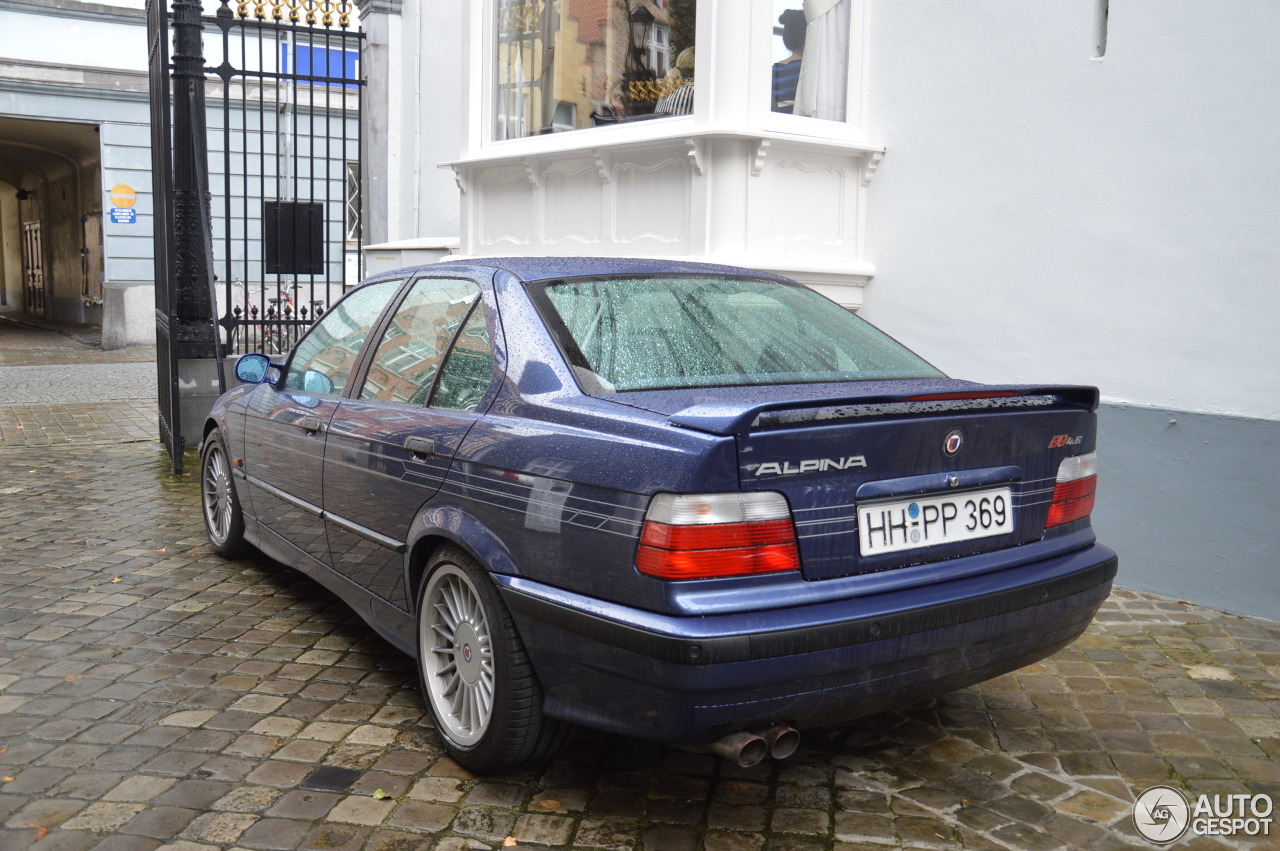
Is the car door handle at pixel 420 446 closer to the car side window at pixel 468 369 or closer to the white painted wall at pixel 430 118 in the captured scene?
the car side window at pixel 468 369

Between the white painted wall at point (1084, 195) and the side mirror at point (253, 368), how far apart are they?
382cm

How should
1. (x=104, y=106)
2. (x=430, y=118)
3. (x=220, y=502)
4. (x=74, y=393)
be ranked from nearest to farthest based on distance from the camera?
(x=220, y=502)
(x=430, y=118)
(x=74, y=393)
(x=104, y=106)

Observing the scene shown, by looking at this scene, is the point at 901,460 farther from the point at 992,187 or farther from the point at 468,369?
the point at 992,187

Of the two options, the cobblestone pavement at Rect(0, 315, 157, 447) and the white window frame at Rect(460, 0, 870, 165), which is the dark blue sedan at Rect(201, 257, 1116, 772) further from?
the cobblestone pavement at Rect(0, 315, 157, 447)

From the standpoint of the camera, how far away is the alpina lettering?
9.12 feet

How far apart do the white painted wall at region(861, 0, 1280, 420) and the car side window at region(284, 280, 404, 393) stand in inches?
144

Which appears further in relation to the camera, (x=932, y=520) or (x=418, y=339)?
(x=418, y=339)

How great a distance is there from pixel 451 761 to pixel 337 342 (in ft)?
6.35

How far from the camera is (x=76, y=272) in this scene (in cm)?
2778

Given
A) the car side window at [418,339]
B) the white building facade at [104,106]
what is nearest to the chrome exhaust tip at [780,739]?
the car side window at [418,339]

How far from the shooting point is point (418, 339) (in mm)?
4043

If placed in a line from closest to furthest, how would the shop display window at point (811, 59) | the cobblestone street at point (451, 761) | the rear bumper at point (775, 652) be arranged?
the rear bumper at point (775, 652), the cobblestone street at point (451, 761), the shop display window at point (811, 59)

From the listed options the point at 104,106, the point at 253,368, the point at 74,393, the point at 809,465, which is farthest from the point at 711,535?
the point at 104,106

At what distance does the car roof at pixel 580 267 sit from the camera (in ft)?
12.5
